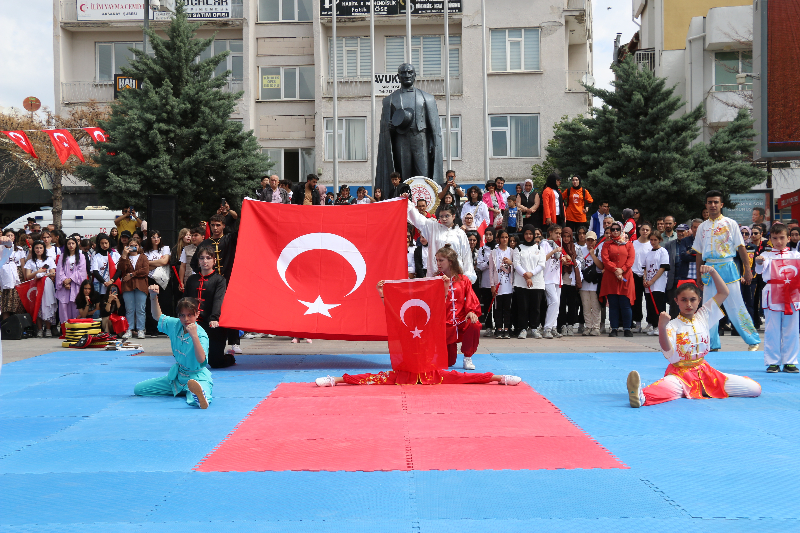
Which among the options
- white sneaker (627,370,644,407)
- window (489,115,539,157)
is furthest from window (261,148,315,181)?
white sneaker (627,370,644,407)

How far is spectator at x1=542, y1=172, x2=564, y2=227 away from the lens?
57.3 feet

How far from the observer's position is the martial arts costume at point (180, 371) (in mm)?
8188

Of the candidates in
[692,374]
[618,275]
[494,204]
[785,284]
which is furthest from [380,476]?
[494,204]

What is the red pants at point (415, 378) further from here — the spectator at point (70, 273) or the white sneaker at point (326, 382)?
the spectator at point (70, 273)

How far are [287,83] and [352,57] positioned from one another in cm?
339

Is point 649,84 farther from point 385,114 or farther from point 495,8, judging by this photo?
point 385,114

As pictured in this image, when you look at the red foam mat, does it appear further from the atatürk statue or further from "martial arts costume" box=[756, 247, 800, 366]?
the atatürk statue

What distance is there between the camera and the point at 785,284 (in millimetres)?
9984

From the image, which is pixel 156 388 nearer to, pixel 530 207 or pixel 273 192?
pixel 273 192

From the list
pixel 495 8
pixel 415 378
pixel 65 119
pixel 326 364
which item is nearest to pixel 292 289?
pixel 326 364

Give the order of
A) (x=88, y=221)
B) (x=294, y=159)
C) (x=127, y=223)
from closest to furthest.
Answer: (x=127, y=223), (x=88, y=221), (x=294, y=159)

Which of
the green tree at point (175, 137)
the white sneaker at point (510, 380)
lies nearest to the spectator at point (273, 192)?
the white sneaker at point (510, 380)

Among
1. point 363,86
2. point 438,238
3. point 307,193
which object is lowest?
point 438,238

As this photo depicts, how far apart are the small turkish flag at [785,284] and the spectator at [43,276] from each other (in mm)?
12558
